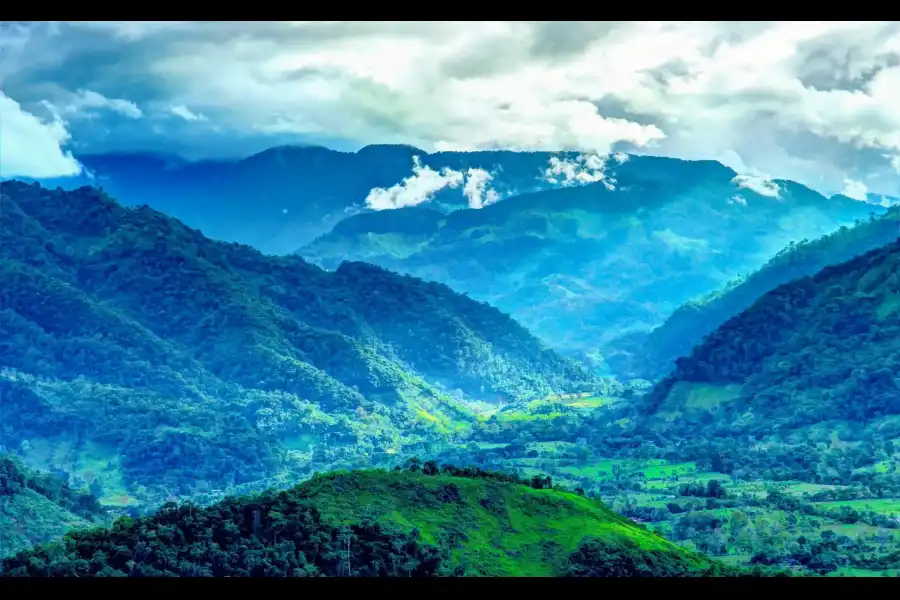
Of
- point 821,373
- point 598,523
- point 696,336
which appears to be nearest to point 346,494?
point 598,523

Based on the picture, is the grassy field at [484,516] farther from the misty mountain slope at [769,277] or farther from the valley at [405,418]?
the misty mountain slope at [769,277]

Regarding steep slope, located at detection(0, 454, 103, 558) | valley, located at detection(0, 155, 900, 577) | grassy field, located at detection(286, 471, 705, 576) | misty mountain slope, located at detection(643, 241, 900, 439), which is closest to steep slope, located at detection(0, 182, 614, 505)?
valley, located at detection(0, 155, 900, 577)

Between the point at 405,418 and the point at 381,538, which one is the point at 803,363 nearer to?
the point at 405,418

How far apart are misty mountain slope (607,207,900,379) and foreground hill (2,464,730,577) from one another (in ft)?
362

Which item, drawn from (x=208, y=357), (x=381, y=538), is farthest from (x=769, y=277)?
(x=381, y=538)

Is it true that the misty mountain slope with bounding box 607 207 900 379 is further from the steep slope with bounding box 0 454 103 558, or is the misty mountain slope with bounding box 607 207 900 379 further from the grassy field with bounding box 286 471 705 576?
the grassy field with bounding box 286 471 705 576

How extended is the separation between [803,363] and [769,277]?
71813mm

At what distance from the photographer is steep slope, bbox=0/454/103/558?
71938 millimetres

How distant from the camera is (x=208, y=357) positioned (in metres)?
150

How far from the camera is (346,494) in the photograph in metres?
50.2

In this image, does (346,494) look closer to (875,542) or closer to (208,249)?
(875,542)

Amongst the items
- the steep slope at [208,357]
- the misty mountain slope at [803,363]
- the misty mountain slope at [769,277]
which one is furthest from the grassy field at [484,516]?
the misty mountain slope at [769,277]

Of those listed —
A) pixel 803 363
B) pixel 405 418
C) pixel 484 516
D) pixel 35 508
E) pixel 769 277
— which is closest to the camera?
pixel 484 516

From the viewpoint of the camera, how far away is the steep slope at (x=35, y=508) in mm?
71938
